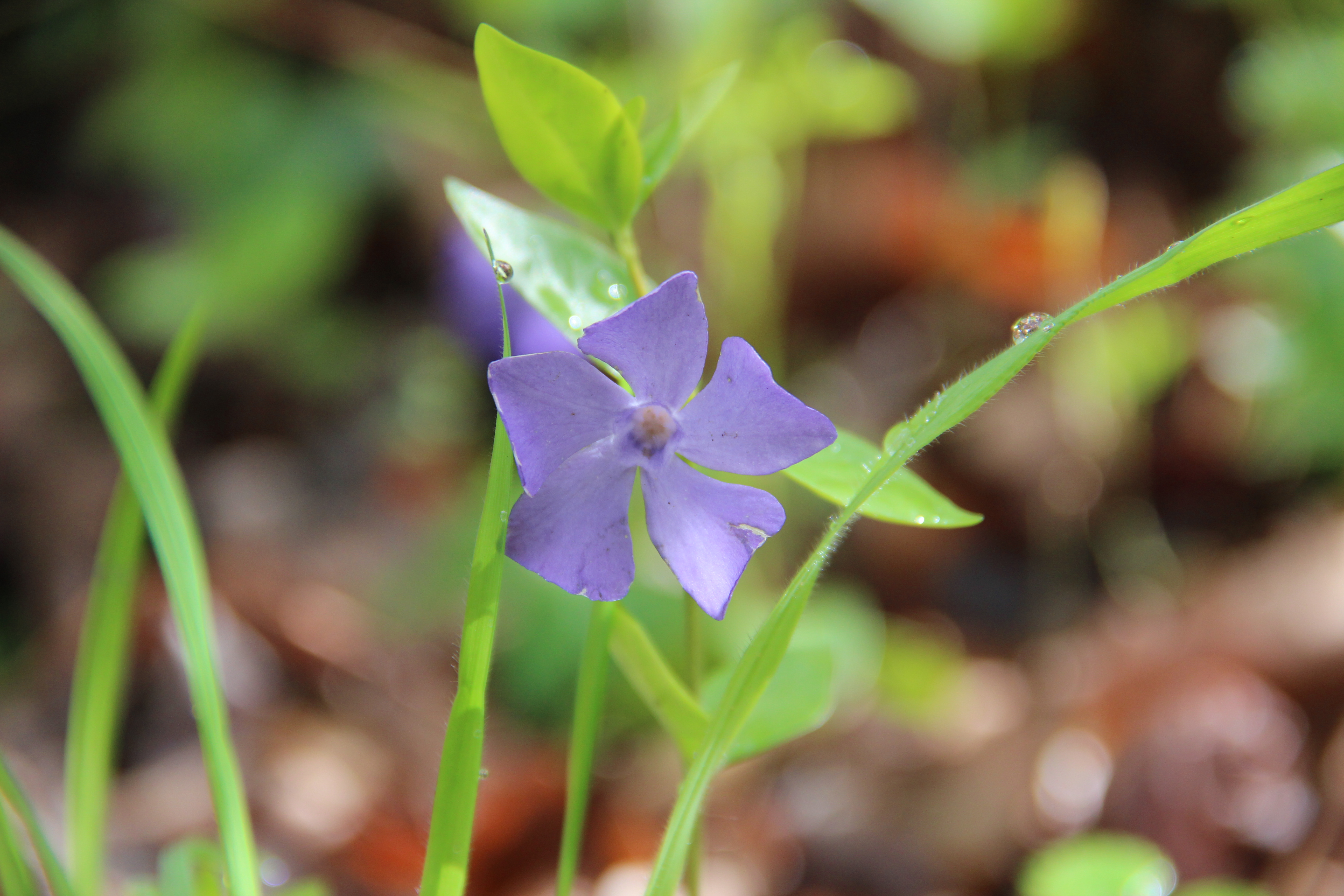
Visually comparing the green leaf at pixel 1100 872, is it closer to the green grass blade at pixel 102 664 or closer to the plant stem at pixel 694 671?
the plant stem at pixel 694 671

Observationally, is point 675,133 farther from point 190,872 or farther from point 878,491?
point 190,872

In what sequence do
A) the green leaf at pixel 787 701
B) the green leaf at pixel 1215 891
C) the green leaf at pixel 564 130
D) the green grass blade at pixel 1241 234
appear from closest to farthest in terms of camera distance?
the green grass blade at pixel 1241 234
the green leaf at pixel 564 130
the green leaf at pixel 787 701
the green leaf at pixel 1215 891

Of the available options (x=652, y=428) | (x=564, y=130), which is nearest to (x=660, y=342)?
(x=652, y=428)

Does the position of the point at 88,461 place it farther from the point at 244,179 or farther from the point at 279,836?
the point at 279,836

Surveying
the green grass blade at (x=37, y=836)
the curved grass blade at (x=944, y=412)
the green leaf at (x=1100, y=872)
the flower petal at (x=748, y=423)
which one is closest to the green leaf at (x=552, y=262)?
the flower petal at (x=748, y=423)

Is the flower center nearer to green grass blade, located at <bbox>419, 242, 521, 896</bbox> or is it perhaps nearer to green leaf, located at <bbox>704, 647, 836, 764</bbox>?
green grass blade, located at <bbox>419, 242, 521, 896</bbox>

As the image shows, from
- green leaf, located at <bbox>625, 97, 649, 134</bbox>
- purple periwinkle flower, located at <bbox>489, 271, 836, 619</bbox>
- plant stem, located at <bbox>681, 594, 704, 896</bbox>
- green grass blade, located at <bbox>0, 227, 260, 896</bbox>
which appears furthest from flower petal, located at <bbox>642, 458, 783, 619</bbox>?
green grass blade, located at <bbox>0, 227, 260, 896</bbox>

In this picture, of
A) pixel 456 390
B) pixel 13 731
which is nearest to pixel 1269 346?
pixel 456 390
